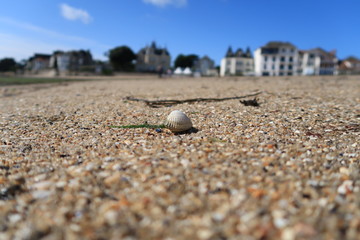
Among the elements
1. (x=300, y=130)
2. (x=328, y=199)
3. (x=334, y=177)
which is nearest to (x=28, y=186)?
(x=328, y=199)

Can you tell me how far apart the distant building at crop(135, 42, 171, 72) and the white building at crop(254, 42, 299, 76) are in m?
43.7

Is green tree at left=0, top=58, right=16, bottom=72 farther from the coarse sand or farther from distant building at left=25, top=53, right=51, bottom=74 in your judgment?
the coarse sand

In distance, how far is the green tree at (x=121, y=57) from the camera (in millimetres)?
95375

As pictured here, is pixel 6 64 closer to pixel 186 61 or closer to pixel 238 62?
pixel 186 61

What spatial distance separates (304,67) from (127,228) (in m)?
97.5

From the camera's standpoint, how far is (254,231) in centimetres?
212

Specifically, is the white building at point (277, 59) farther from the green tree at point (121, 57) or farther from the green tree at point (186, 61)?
the green tree at point (121, 57)

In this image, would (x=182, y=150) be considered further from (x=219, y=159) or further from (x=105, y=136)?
(x=105, y=136)

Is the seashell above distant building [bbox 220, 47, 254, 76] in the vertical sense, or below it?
below

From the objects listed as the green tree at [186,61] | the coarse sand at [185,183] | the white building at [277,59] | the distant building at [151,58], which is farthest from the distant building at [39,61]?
the coarse sand at [185,183]

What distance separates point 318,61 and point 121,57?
72.7m

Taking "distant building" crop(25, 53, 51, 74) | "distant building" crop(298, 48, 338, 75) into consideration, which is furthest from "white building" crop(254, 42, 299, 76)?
Answer: "distant building" crop(25, 53, 51, 74)

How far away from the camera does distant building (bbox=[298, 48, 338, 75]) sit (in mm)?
86500

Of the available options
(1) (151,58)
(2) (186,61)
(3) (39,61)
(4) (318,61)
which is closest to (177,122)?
(4) (318,61)
